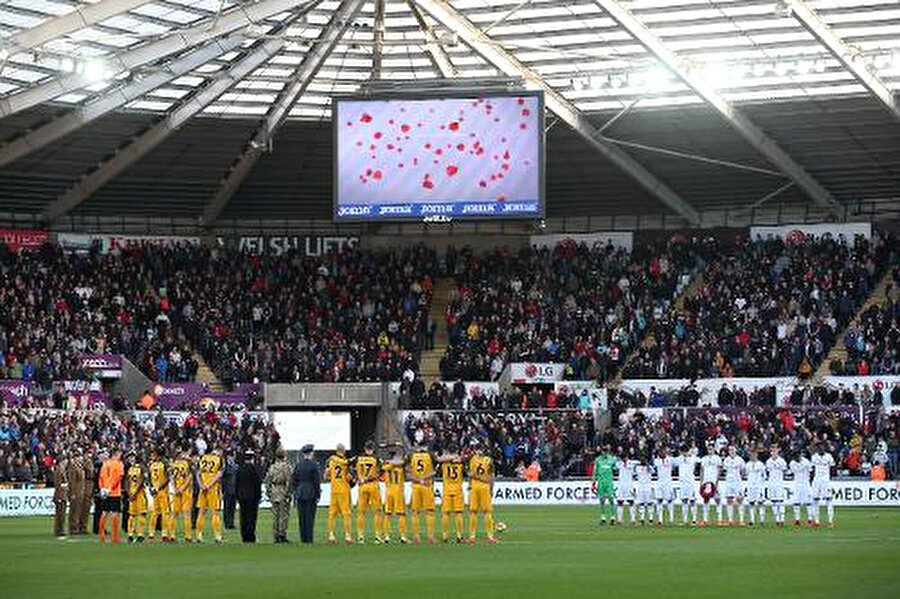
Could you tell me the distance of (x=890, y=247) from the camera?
6675 cm

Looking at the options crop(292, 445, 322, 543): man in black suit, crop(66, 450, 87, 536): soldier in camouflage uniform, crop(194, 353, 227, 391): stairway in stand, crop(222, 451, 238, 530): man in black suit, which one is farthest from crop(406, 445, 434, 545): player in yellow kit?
crop(194, 353, 227, 391): stairway in stand

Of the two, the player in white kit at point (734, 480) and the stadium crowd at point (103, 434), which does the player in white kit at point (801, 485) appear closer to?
the player in white kit at point (734, 480)

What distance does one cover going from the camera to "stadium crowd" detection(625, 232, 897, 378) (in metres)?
62.2

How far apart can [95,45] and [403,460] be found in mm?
23569

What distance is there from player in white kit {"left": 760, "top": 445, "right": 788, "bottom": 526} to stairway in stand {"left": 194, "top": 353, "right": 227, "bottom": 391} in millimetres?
27284

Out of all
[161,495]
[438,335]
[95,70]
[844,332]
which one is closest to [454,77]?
[95,70]

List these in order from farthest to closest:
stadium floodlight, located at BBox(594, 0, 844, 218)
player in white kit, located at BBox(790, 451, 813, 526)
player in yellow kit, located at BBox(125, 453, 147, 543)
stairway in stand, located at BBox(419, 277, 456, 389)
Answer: stairway in stand, located at BBox(419, 277, 456, 389), stadium floodlight, located at BBox(594, 0, 844, 218), player in white kit, located at BBox(790, 451, 813, 526), player in yellow kit, located at BBox(125, 453, 147, 543)

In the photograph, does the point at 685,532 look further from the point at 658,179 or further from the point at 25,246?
the point at 25,246

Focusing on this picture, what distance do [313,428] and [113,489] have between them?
2971 cm

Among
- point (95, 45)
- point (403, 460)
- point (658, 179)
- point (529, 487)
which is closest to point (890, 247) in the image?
point (658, 179)

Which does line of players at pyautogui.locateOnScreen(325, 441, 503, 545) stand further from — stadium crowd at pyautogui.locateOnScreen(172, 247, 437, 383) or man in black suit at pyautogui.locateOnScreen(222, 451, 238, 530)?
stadium crowd at pyautogui.locateOnScreen(172, 247, 437, 383)

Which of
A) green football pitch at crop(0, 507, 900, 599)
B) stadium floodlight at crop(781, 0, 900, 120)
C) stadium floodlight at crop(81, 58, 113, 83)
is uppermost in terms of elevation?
stadium floodlight at crop(781, 0, 900, 120)

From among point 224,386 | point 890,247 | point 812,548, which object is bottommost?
point 812,548

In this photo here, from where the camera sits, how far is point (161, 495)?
36.0m
